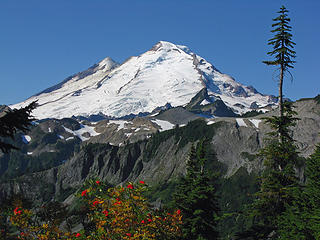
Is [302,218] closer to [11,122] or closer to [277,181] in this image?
[277,181]

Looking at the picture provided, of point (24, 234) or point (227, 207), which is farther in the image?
point (227, 207)

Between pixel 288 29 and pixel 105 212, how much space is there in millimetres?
21476

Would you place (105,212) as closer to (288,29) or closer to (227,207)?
(288,29)

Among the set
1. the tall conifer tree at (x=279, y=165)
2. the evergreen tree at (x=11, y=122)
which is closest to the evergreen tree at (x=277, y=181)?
the tall conifer tree at (x=279, y=165)

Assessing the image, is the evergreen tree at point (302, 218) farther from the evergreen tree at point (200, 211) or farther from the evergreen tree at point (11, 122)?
the evergreen tree at point (11, 122)

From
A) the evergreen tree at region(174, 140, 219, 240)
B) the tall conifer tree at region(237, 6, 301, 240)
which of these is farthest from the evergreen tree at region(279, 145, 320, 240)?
the evergreen tree at region(174, 140, 219, 240)

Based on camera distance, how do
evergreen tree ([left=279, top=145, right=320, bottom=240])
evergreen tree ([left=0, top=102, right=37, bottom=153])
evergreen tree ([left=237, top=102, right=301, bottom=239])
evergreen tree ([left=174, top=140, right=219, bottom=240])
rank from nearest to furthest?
evergreen tree ([left=0, top=102, right=37, bottom=153]) < evergreen tree ([left=279, top=145, right=320, bottom=240]) < evergreen tree ([left=237, top=102, right=301, bottom=239]) < evergreen tree ([left=174, top=140, right=219, bottom=240])

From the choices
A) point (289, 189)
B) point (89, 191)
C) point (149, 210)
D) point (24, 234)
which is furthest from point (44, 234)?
point (289, 189)

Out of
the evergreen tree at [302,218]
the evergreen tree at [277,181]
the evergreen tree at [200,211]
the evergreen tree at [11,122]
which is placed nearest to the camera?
the evergreen tree at [11,122]

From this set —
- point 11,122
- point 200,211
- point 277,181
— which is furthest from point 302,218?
point 11,122

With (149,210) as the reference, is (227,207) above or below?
above

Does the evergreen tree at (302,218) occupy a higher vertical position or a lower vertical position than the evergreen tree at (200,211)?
lower

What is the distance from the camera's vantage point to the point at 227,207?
7283 inches

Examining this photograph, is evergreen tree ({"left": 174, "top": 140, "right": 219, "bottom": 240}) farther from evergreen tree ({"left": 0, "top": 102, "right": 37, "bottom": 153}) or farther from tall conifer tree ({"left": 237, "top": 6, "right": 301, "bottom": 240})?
evergreen tree ({"left": 0, "top": 102, "right": 37, "bottom": 153})
